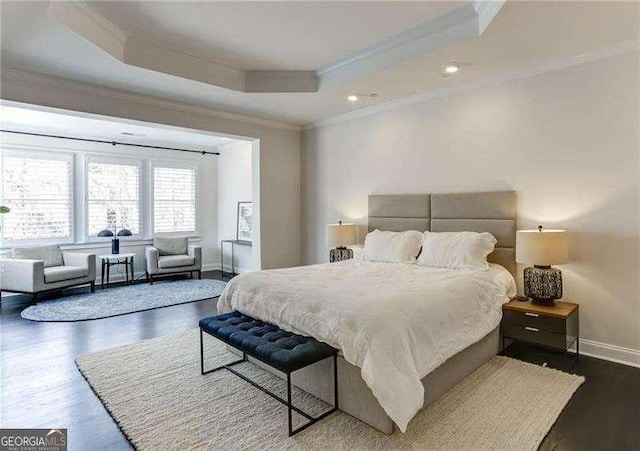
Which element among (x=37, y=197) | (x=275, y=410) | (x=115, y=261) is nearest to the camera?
(x=275, y=410)

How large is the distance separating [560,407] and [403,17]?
10.4 feet

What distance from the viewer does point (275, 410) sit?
7.99 feet

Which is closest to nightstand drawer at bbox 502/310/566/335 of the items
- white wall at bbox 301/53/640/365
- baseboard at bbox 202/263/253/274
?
white wall at bbox 301/53/640/365

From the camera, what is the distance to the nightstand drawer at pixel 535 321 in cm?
300

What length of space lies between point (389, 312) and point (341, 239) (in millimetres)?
2752

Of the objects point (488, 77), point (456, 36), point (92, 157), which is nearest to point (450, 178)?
point (488, 77)

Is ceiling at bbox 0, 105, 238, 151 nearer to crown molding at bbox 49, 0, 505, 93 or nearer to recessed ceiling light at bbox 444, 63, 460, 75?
crown molding at bbox 49, 0, 505, 93

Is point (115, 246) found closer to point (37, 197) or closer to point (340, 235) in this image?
point (37, 197)

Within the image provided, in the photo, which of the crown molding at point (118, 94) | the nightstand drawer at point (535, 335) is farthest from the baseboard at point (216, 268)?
the nightstand drawer at point (535, 335)

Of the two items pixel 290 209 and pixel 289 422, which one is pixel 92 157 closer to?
pixel 290 209

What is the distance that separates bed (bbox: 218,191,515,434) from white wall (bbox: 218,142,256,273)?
3.97 metres

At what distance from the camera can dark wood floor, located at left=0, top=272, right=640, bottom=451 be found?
216 cm

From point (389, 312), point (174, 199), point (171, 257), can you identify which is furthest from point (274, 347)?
point (174, 199)

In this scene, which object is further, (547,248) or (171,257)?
(171,257)
